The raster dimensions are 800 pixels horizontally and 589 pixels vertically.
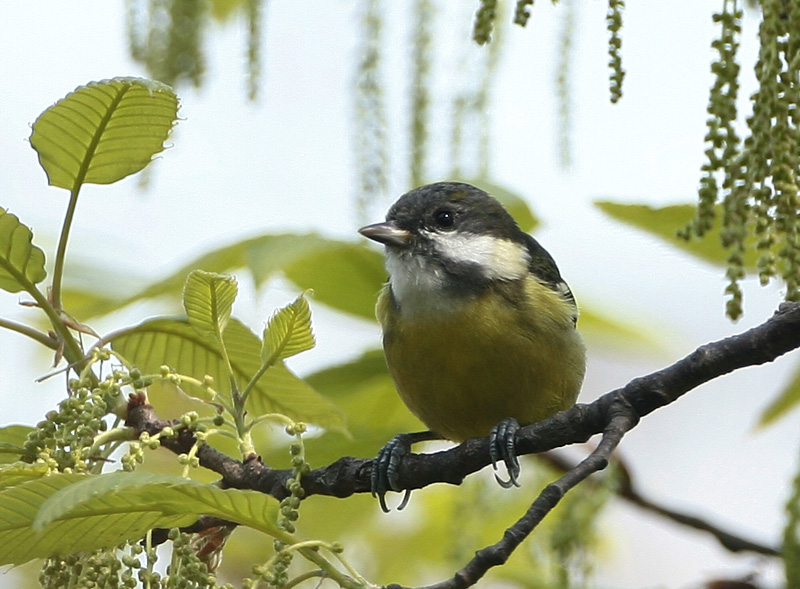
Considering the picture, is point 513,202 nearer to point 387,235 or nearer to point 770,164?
point 387,235

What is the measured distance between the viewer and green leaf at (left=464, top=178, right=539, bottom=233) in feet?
8.94

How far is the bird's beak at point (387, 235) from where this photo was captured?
10.5 ft

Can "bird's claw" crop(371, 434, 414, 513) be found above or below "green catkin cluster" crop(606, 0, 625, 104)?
below

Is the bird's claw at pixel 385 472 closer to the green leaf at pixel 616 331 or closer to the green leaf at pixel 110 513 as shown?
the green leaf at pixel 110 513

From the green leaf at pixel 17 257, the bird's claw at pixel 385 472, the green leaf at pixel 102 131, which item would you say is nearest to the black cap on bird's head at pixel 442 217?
the bird's claw at pixel 385 472

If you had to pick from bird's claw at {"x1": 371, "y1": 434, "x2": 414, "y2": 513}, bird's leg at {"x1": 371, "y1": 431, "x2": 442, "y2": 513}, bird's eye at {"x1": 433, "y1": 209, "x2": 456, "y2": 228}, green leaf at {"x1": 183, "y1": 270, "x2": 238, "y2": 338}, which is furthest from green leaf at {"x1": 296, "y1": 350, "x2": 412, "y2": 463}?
green leaf at {"x1": 183, "y1": 270, "x2": 238, "y2": 338}

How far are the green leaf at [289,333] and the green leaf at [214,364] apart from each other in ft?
0.88

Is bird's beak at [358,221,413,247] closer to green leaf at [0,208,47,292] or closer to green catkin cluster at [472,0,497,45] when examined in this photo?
green leaf at [0,208,47,292]

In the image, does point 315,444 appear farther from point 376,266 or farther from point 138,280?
point 138,280

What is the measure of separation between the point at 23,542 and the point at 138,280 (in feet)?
5.33

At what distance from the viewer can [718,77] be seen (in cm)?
159

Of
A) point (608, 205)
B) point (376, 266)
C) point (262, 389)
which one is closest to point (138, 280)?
point (376, 266)

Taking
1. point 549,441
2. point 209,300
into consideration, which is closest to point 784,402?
point 549,441

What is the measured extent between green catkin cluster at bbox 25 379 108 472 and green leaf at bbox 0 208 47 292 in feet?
1.21
